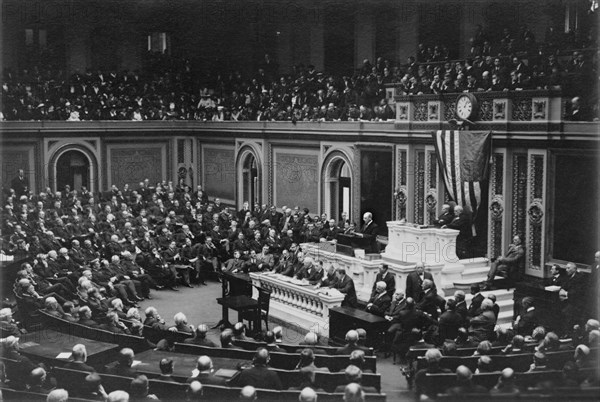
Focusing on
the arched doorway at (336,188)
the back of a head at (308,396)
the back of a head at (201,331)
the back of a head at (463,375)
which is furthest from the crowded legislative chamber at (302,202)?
the back of a head at (463,375)

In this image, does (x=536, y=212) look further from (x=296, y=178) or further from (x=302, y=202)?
(x=296, y=178)

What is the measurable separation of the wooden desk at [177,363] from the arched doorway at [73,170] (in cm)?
2132

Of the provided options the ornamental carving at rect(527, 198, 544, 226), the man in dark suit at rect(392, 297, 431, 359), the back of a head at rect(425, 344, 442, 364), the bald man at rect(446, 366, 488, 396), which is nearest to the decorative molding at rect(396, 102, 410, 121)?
the ornamental carving at rect(527, 198, 544, 226)

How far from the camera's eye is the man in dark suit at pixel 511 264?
56.5 ft

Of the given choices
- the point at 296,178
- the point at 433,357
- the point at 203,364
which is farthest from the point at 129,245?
the point at 433,357

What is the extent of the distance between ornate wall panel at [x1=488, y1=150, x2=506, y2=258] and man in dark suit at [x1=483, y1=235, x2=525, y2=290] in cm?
96

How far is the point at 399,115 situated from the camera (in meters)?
21.7

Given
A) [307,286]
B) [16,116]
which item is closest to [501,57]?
[307,286]

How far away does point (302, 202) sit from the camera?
26.7 m

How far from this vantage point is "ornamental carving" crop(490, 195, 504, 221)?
1842 cm

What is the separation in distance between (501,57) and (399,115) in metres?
3.79

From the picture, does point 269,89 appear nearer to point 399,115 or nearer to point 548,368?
point 399,115

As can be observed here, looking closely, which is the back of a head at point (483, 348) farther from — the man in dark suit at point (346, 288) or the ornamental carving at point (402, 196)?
the ornamental carving at point (402, 196)

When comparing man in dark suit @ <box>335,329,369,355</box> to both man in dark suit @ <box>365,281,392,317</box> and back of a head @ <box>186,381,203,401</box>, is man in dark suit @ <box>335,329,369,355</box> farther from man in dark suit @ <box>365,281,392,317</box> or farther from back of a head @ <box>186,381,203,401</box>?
man in dark suit @ <box>365,281,392,317</box>
